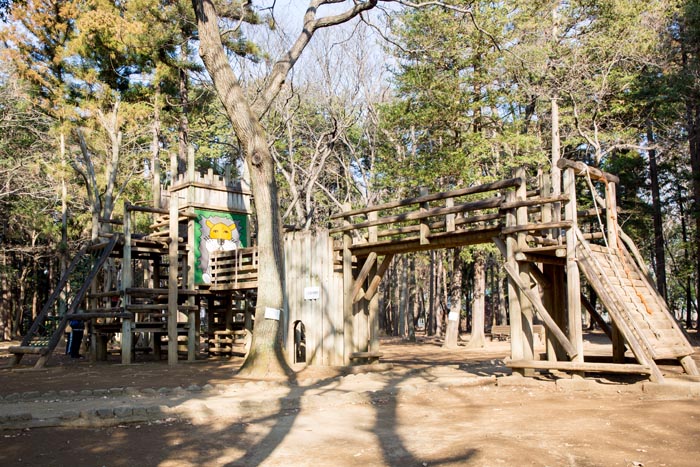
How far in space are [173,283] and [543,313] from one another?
11252mm

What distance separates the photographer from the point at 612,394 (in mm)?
10094

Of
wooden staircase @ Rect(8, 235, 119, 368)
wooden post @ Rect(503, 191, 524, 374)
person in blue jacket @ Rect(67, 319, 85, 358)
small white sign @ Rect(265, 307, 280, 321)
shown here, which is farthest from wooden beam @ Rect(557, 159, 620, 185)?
person in blue jacket @ Rect(67, 319, 85, 358)

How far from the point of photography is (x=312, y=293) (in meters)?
16.4

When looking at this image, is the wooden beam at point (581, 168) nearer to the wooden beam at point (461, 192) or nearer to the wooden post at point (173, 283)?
the wooden beam at point (461, 192)

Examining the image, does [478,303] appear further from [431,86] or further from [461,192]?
[461,192]

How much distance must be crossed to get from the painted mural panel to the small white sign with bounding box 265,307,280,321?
670 cm

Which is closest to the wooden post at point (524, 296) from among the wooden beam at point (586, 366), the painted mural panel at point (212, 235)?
the wooden beam at point (586, 366)

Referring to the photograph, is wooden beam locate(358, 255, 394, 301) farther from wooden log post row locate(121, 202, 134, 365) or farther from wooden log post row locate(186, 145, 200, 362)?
wooden log post row locate(121, 202, 134, 365)

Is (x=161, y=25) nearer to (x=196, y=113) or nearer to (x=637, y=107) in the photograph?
(x=196, y=113)

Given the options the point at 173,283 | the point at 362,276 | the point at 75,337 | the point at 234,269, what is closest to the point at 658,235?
the point at 362,276

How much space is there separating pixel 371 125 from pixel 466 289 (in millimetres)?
18574

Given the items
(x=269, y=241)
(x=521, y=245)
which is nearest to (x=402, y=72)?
(x=269, y=241)

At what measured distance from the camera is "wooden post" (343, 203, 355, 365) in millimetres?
15859

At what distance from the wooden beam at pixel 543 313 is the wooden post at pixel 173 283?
10524 mm
